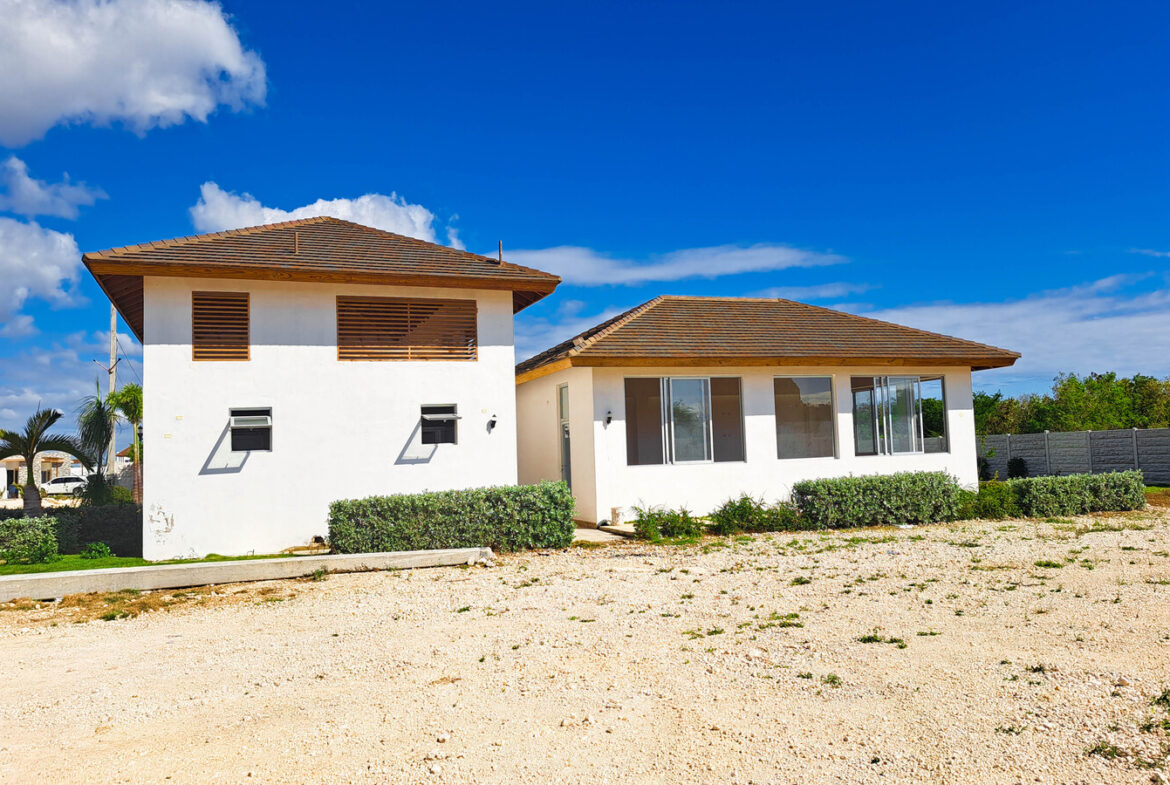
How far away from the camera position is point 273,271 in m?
13.4

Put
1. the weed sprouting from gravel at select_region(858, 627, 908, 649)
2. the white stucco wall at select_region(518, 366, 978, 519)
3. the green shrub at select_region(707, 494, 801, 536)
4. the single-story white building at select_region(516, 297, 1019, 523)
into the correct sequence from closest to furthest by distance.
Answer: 1. the weed sprouting from gravel at select_region(858, 627, 908, 649)
2. the green shrub at select_region(707, 494, 801, 536)
3. the white stucco wall at select_region(518, 366, 978, 519)
4. the single-story white building at select_region(516, 297, 1019, 523)

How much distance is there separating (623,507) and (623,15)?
10026 mm

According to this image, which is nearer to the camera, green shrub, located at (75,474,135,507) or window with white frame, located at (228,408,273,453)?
window with white frame, located at (228,408,273,453)

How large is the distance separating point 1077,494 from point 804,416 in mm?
5835

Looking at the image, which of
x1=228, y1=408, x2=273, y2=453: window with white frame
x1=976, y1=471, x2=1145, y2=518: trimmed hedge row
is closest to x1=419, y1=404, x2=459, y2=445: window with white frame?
x1=228, y1=408, x2=273, y2=453: window with white frame

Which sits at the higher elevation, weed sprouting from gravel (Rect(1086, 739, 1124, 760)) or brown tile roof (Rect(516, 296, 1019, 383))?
brown tile roof (Rect(516, 296, 1019, 383))

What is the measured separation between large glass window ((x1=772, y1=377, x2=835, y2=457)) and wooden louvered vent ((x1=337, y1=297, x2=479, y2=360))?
6.99m

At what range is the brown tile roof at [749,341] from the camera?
16.0 metres

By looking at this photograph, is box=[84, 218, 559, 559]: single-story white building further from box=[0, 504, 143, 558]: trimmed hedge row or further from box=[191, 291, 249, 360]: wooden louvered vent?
box=[0, 504, 143, 558]: trimmed hedge row

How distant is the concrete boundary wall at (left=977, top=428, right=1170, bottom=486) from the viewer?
24.2m

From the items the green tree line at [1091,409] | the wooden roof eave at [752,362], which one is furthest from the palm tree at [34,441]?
the green tree line at [1091,409]

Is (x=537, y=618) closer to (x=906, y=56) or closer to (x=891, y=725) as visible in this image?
(x=891, y=725)

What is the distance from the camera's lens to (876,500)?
1493 centimetres

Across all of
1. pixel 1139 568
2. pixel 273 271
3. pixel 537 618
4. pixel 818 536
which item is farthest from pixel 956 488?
pixel 273 271
